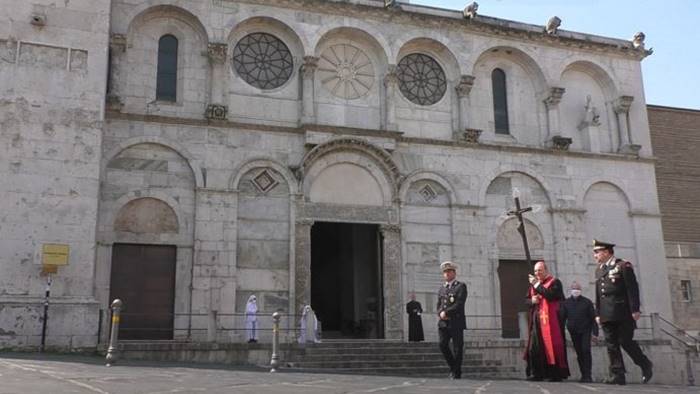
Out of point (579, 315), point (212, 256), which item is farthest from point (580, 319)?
point (212, 256)

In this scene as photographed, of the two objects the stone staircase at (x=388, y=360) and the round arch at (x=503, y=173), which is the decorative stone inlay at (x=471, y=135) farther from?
the stone staircase at (x=388, y=360)

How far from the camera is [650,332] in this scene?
21.4 meters

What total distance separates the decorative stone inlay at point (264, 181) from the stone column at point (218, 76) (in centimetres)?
191

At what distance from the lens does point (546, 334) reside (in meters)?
10.5

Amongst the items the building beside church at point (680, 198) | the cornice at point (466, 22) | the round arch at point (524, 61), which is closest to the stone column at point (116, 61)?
A: the cornice at point (466, 22)

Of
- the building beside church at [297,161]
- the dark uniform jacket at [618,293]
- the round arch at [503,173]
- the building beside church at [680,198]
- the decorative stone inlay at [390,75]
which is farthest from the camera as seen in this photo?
the building beside church at [680,198]

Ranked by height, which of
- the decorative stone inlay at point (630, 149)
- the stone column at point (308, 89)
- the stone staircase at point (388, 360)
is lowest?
the stone staircase at point (388, 360)

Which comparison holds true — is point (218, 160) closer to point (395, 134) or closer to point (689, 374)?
point (395, 134)

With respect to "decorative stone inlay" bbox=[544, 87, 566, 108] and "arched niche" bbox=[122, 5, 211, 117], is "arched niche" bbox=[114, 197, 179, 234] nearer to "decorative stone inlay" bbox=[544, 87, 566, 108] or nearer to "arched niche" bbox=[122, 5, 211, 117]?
"arched niche" bbox=[122, 5, 211, 117]

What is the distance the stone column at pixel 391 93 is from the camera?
20812 millimetres

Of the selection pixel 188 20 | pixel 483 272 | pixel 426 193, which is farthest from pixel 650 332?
pixel 188 20

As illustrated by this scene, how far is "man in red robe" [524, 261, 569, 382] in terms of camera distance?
10383mm

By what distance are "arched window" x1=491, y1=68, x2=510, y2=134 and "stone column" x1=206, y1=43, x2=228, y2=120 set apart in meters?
9.00

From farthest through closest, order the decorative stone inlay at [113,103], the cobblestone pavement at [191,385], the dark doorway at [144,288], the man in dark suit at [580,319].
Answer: the decorative stone inlay at [113,103] < the dark doorway at [144,288] < the man in dark suit at [580,319] < the cobblestone pavement at [191,385]
